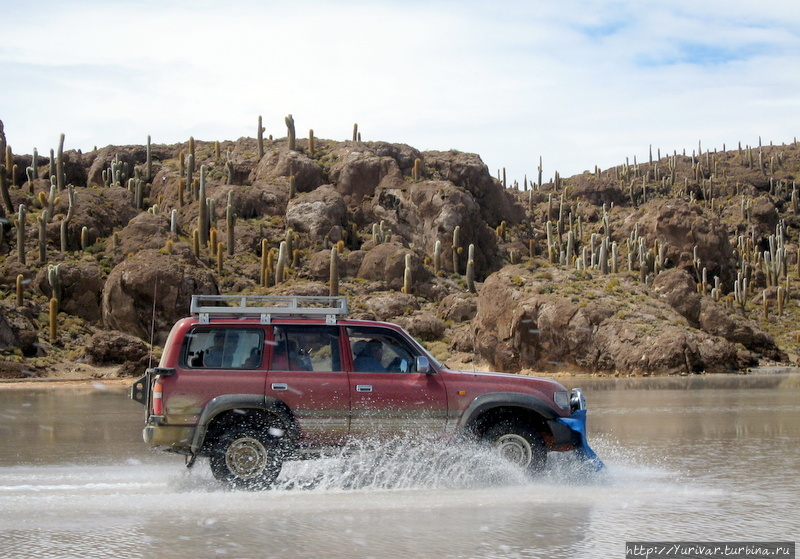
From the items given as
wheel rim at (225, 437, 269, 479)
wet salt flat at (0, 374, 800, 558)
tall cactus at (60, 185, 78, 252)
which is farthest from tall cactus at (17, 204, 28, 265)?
wheel rim at (225, 437, 269, 479)

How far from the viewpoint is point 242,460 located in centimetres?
1075

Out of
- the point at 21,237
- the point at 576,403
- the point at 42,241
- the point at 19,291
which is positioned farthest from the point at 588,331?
the point at 576,403

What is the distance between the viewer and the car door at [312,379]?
10.9 meters

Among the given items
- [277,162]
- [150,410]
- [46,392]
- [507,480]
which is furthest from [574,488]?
[277,162]

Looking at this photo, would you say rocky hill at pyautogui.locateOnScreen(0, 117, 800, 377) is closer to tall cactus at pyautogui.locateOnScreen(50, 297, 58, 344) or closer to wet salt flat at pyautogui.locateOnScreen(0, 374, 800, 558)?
tall cactus at pyautogui.locateOnScreen(50, 297, 58, 344)

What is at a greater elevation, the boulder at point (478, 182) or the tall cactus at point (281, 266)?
the boulder at point (478, 182)

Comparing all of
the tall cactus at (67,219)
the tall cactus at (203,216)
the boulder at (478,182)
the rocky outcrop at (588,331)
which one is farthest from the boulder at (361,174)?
the rocky outcrop at (588,331)

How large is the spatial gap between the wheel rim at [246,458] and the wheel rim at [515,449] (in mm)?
2557

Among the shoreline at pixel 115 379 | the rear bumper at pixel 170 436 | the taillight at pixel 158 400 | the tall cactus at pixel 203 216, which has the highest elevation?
the tall cactus at pixel 203 216

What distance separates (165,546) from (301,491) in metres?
2.95

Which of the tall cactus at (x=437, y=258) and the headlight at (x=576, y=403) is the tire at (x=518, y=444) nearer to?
the headlight at (x=576, y=403)

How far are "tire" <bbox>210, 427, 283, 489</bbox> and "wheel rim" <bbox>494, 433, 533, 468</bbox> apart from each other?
2468mm

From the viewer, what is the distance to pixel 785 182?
112250 mm

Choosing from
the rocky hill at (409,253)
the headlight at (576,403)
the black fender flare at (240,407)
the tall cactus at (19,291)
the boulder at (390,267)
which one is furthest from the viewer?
the boulder at (390,267)
